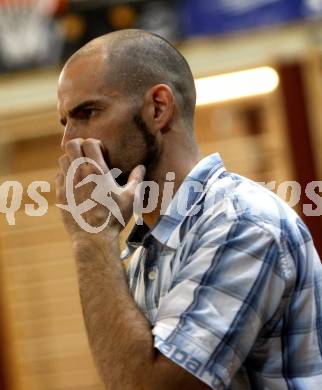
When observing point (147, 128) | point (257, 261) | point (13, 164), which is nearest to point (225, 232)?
point (257, 261)

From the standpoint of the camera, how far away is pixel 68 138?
94.4 inches

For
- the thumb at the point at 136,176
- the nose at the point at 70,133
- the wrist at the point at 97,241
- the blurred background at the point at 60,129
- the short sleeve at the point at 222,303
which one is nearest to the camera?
the short sleeve at the point at 222,303

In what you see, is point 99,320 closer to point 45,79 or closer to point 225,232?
point 225,232

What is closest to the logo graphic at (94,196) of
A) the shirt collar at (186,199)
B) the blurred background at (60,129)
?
the shirt collar at (186,199)

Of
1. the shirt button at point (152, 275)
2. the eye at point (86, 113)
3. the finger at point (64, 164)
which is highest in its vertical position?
the eye at point (86, 113)

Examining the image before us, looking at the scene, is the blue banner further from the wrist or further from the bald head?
the wrist

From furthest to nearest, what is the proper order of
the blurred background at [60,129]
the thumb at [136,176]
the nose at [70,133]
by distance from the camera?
the blurred background at [60,129] < the nose at [70,133] < the thumb at [136,176]

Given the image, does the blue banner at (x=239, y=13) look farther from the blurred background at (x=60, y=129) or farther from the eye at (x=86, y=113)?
the eye at (x=86, y=113)

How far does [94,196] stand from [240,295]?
18.1 inches

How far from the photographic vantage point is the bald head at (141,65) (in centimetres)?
239

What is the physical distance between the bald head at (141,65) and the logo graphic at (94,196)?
23 cm

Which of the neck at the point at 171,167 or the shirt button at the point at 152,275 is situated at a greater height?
the neck at the point at 171,167

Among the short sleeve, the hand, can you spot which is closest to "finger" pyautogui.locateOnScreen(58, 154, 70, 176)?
the hand

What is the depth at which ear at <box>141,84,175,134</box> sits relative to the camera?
2.38m
